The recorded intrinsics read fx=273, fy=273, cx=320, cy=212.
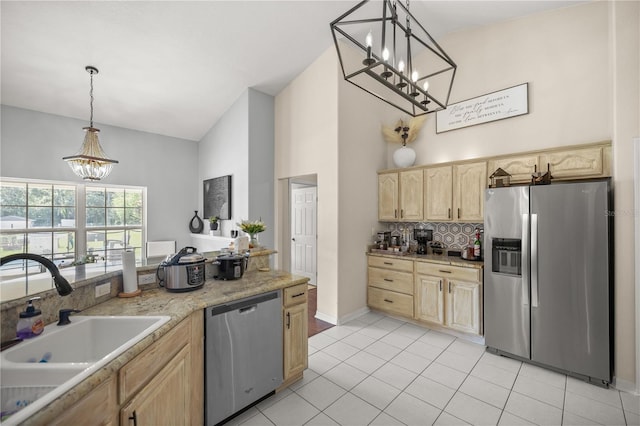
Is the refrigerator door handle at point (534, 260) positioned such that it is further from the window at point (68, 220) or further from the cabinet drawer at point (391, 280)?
the window at point (68, 220)

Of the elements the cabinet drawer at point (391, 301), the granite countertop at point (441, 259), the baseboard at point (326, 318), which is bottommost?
the baseboard at point (326, 318)

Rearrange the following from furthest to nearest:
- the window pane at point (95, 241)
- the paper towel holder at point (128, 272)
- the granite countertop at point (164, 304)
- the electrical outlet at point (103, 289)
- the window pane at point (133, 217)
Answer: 1. the window pane at point (133, 217)
2. the window pane at point (95, 241)
3. the paper towel holder at point (128, 272)
4. the electrical outlet at point (103, 289)
5. the granite countertop at point (164, 304)

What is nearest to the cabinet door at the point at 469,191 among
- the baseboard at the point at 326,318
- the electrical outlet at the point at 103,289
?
the baseboard at the point at 326,318

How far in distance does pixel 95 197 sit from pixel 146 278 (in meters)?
3.91

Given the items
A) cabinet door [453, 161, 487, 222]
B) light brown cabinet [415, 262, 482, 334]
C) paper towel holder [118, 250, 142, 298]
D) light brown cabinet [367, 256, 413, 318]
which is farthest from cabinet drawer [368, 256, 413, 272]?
paper towel holder [118, 250, 142, 298]

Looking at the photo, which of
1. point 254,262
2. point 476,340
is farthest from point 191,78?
point 476,340

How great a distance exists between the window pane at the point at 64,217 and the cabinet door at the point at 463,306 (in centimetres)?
584

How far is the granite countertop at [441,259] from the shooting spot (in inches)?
122

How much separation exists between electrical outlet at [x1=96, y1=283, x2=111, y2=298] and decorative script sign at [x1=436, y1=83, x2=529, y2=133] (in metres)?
4.15

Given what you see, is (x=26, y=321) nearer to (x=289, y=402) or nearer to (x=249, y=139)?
(x=289, y=402)

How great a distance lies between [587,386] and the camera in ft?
7.62

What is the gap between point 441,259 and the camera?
337 centimetres

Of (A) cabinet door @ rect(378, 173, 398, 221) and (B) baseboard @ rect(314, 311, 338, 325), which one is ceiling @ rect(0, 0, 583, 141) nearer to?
(A) cabinet door @ rect(378, 173, 398, 221)

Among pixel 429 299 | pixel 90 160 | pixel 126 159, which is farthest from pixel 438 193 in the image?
pixel 126 159
